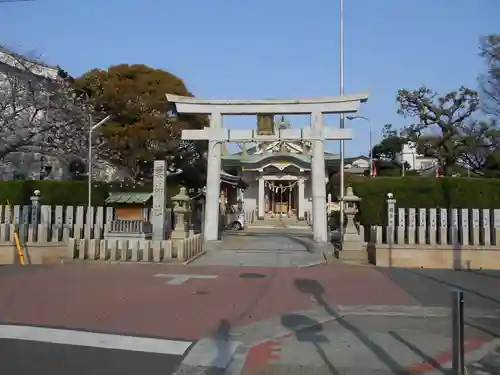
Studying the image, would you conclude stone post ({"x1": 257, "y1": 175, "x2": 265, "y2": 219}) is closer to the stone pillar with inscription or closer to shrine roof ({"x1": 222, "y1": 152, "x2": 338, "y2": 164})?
shrine roof ({"x1": 222, "y1": 152, "x2": 338, "y2": 164})

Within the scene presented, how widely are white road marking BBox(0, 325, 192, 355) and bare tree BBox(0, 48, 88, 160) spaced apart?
14.5m

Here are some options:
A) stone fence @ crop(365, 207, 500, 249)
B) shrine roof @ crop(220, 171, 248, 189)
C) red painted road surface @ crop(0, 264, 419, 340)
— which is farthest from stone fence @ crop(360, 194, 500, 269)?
shrine roof @ crop(220, 171, 248, 189)

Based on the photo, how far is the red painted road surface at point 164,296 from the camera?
8.23 metres

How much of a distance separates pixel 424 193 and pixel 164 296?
1347 cm

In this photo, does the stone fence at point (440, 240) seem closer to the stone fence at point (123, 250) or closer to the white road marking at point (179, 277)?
the white road marking at point (179, 277)

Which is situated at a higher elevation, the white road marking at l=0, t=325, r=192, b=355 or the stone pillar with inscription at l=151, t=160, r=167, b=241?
the stone pillar with inscription at l=151, t=160, r=167, b=241

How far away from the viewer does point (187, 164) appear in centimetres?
3506

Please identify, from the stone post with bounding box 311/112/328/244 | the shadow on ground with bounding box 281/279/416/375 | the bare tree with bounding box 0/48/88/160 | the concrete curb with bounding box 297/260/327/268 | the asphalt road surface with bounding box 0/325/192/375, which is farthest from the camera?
the stone post with bounding box 311/112/328/244

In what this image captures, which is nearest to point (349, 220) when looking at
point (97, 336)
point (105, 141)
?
point (97, 336)

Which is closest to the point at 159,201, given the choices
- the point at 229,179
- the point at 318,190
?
the point at 318,190

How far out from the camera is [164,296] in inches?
417

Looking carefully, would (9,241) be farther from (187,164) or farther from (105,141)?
(187,164)

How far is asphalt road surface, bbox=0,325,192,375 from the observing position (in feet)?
19.2

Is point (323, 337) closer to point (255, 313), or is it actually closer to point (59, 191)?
point (255, 313)
